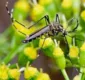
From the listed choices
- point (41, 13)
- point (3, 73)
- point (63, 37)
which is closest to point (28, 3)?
point (41, 13)

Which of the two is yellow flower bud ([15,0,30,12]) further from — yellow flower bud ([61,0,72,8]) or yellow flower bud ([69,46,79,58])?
yellow flower bud ([69,46,79,58])

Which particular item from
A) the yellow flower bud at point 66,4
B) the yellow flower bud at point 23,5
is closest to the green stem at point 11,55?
the yellow flower bud at point 66,4

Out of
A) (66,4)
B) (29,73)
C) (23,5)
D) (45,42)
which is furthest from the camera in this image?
(23,5)

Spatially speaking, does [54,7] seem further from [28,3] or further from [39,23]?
[28,3]

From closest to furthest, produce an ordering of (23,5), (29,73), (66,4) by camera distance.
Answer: (29,73) < (66,4) < (23,5)

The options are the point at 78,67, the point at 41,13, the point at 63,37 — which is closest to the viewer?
the point at 78,67

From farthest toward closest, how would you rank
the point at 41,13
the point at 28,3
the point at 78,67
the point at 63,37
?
the point at 28,3
the point at 41,13
the point at 63,37
the point at 78,67

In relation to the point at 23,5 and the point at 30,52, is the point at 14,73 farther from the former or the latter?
the point at 23,5

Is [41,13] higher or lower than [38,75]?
higher

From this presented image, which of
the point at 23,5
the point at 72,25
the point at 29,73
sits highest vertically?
the point at 23,5

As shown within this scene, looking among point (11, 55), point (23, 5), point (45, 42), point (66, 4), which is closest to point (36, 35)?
→ point (45, 42)

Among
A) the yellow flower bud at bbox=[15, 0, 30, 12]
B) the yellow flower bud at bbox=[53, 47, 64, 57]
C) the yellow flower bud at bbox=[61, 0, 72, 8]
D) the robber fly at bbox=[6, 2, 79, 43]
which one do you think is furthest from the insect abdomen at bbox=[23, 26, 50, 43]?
the yellow flower bud at bbox=[15, 0, 30, 12]
